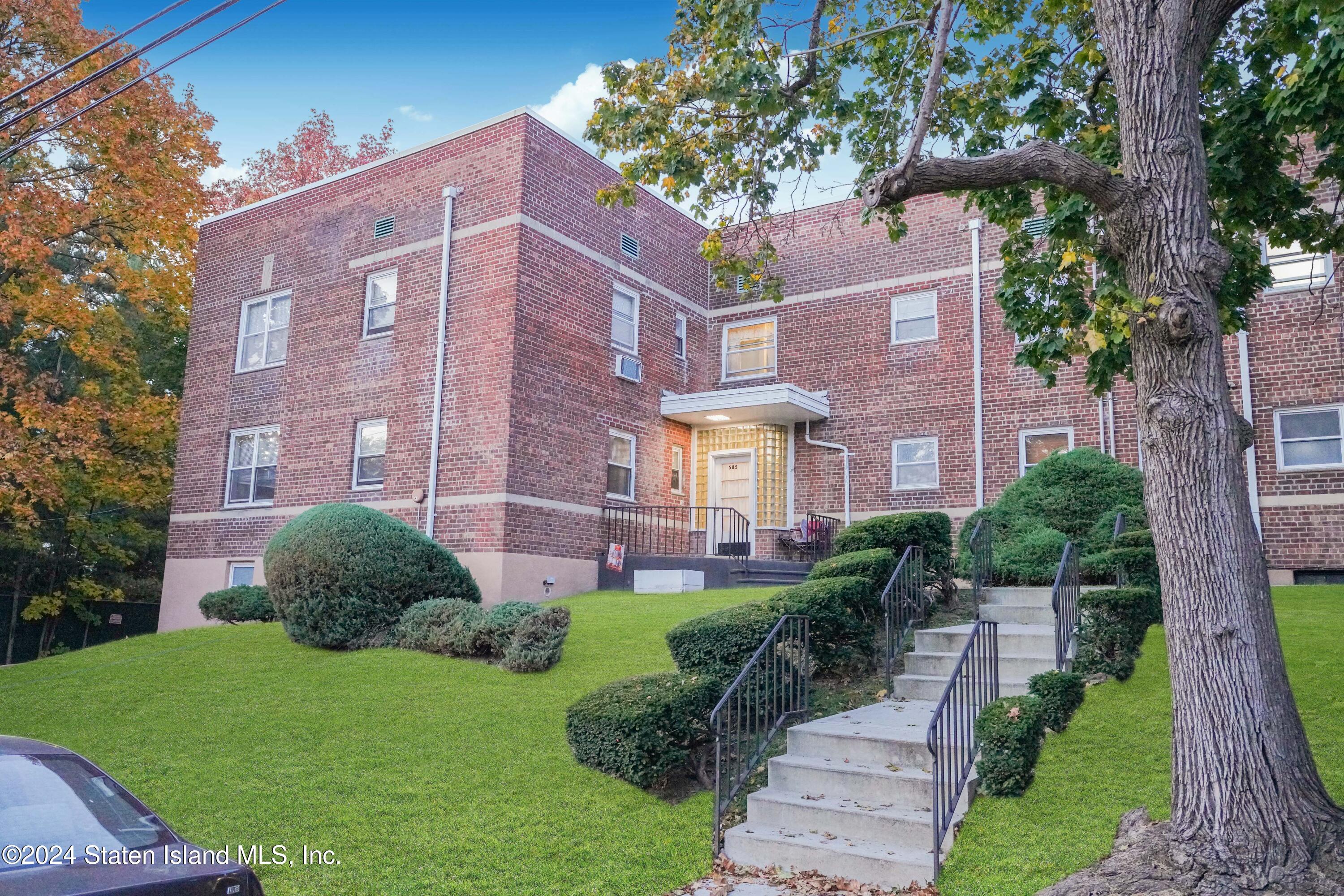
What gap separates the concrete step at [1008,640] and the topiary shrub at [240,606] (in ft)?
33.8

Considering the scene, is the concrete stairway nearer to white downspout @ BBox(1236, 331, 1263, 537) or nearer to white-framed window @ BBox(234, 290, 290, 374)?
white downspout @ BBox(1236, 331, 1263, 537)

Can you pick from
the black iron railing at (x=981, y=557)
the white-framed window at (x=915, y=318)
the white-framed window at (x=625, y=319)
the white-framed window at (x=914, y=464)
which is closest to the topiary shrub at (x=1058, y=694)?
the black iron railing at (x=981, y=557)

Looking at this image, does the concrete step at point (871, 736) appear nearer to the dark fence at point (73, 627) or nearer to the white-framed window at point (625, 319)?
the white-framed window at point (625, 319)

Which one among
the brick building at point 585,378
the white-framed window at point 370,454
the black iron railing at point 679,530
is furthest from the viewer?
the black iron railing at point 679,530

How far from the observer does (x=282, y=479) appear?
1919cm

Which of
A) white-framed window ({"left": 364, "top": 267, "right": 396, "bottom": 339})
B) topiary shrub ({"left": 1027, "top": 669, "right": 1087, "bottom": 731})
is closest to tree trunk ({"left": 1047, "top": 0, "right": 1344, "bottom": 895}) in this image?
topiary shrub ({"left": 1027, "top": 669, "right": 1087, "bottom": 731})

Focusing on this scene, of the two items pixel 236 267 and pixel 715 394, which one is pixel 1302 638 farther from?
pixel 236 267

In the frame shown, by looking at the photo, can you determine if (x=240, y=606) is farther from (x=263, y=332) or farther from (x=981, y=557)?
(x=981, y=557)

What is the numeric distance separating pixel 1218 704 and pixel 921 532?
6.08 metres

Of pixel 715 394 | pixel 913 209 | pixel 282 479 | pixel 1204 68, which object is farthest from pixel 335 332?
pixel 1204 68

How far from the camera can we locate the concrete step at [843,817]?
639 cm

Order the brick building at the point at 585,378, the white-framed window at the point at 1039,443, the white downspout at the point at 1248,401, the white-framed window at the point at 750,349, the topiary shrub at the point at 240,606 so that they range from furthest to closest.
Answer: the white-framed window at the point at 750,349 → the white-framed window at the point at 1039,443 → the brick building at the point at 585,378 → the topiary shrub at the point at 240,606 → the white downspout at the point at 1248,401

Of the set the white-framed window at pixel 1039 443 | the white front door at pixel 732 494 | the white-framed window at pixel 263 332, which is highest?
the white-framed window at pixel 263 332

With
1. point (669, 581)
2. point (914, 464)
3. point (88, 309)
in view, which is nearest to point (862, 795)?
point (669, 581)
